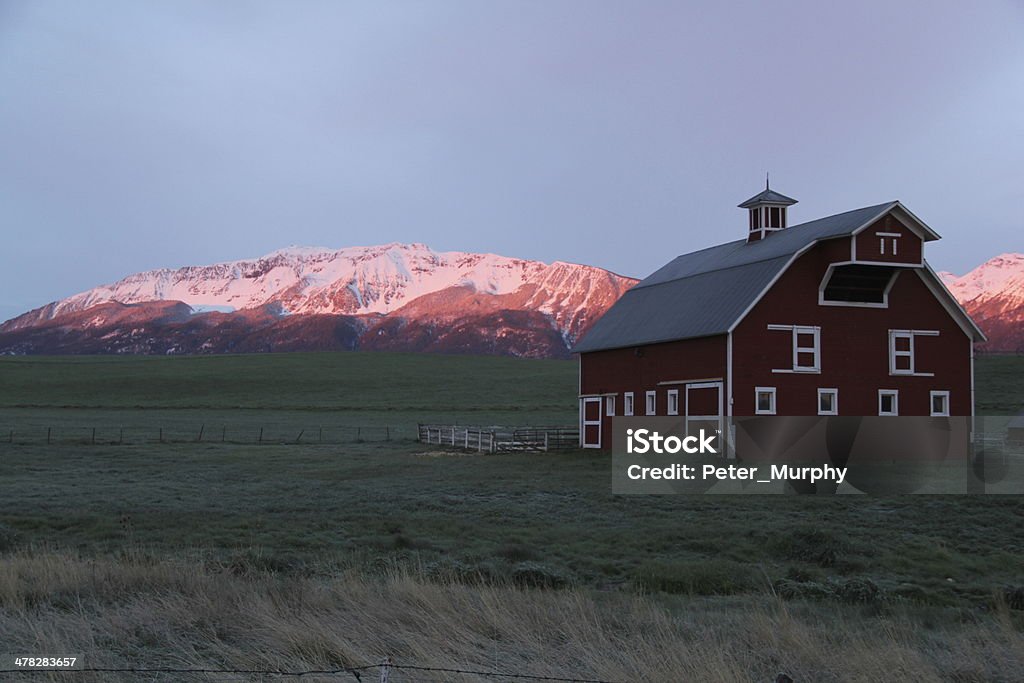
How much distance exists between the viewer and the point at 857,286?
3819 centimetres

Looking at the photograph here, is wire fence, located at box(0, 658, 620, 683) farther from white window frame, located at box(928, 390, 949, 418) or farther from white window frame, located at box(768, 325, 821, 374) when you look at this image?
white window frame, located at box(928, 390, 949, 418)

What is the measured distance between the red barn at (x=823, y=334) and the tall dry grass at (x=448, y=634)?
80.1 ft

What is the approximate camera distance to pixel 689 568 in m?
17.1

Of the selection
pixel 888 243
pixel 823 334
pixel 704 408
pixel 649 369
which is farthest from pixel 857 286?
pixel 649 369

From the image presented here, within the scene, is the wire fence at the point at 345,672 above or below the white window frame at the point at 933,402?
below

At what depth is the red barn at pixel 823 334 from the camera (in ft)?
120

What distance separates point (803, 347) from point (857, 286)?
3.16 metres

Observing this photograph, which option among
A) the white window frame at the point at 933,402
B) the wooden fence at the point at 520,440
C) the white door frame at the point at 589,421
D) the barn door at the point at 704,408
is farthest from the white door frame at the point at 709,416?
the wooden fence at the point at 520,440

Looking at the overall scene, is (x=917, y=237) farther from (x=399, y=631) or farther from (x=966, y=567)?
(x=399, y=631)

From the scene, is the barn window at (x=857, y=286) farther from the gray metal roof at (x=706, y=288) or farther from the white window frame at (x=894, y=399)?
the white window frame at (x=894, y=399)

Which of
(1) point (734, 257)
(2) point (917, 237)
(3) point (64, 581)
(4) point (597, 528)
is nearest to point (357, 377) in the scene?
(1) point (734, 257)

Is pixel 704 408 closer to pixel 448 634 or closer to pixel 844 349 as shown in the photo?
pixel 844 349

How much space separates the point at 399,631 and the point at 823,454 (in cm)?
2873

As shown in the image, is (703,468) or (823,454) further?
(823,454)
